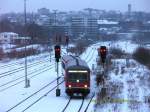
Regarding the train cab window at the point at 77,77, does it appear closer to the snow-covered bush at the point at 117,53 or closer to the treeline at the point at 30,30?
the snow-covered bush at the point at 117,53

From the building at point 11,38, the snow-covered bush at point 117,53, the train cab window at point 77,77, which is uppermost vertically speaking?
the train cab window at point 77,77

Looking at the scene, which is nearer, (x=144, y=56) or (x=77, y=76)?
(x=77, y=76)

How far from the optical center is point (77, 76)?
3344 cm

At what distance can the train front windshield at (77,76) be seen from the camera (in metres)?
33.3

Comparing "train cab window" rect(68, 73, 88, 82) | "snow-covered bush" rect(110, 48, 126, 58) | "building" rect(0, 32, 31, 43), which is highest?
"train cab window" rect(68, 73, 88, 82)

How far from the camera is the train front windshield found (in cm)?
3328

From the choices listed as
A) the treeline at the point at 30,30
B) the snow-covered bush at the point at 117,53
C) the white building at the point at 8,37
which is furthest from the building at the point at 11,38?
the snow-covered bush at the point at 117,53

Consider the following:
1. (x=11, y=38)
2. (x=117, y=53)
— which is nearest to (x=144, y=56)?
(x=117, y=53)

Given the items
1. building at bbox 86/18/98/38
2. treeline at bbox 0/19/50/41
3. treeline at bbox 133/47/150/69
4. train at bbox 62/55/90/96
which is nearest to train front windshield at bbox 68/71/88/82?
train at bbox 62/55/90/96

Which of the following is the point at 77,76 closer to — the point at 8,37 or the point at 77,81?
the point at 77,81

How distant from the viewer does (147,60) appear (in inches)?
2296

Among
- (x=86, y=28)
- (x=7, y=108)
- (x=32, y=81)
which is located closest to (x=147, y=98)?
(x=7, y=108)

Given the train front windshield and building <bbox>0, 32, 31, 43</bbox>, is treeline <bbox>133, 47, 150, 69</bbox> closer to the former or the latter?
the train front windshield

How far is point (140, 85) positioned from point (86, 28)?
154 m
